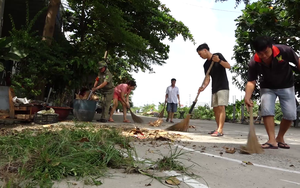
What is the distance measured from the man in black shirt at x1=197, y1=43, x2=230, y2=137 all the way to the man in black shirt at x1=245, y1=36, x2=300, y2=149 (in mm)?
1242

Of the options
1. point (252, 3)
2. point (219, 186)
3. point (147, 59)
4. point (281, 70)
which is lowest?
point (219, 186)

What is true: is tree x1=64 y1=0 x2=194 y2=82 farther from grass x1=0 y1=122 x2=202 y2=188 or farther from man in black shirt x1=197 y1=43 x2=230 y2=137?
grass x1=0 y1=122 x2=202 y2=188

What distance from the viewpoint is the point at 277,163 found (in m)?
3.20

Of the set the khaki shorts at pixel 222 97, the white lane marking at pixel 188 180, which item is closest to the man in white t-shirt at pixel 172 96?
the khaki shorts at pixel 222 97

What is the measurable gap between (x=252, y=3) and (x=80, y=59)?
251 inches

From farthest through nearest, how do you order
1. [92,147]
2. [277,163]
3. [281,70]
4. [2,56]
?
1. [2,56]
2. [281,70]
3. [277,163]
4. [92,147]

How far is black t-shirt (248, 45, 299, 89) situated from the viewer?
3.92m

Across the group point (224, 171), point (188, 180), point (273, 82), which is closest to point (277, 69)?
point (273, 82)

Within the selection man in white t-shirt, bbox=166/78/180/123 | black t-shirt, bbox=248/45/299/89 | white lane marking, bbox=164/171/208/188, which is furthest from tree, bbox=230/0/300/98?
white lane marking, bbox=164/171/208/188

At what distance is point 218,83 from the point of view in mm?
5586

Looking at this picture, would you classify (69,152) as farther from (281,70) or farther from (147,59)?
(147,59)

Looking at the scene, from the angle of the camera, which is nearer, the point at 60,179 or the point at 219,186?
the point at 60,179

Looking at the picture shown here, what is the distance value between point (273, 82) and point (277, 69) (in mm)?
217

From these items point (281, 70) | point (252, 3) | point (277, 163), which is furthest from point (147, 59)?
point (277, 163)
